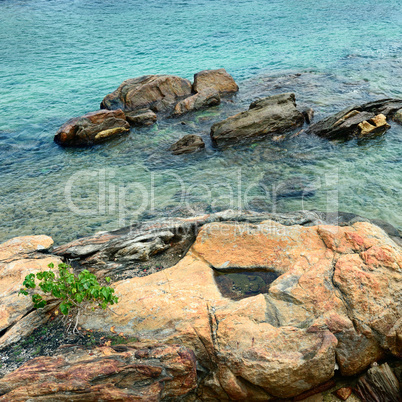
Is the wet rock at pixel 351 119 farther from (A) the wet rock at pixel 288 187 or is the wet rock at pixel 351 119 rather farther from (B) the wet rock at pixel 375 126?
(A) the wet rock at pixel 288 187

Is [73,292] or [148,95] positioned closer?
[73,292]

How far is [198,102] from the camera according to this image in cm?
1983

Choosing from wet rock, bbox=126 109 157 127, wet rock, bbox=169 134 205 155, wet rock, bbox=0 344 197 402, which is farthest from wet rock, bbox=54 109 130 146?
wet rock, bbox=0 344 197 402

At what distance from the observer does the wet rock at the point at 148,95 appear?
805 inches

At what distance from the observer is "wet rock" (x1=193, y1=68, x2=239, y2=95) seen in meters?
21.7

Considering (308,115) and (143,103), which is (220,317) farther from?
(143,103)

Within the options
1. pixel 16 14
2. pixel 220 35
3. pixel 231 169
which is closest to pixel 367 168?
pixel 231 169

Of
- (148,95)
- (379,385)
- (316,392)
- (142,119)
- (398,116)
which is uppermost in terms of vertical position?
(398,116)

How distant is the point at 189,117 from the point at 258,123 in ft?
14.5

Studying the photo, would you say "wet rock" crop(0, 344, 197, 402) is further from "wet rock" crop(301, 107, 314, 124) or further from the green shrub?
"wet rock" crop(301, 107, 314, 124)

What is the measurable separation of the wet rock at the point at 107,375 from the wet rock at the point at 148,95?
1641 cm

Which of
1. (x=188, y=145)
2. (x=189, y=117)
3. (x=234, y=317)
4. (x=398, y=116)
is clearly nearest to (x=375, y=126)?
(x=398, y=116)

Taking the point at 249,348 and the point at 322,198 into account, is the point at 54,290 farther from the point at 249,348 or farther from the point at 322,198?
the point at 322,198

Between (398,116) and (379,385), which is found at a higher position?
(398,116)
